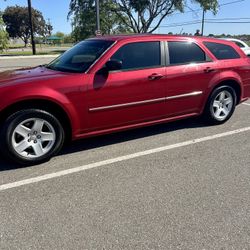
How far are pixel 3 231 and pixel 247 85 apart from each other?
517 cm

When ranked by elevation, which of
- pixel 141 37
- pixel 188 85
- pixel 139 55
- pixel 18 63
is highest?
pixel 141 37

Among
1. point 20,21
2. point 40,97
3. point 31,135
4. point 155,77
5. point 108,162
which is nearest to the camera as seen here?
point 40,97

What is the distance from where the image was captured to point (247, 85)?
6266 millimetres

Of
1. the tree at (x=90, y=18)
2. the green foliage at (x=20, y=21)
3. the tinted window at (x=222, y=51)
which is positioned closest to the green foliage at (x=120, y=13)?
the tree at (x=90, y=18)

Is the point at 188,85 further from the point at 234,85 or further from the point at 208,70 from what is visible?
the point at 234,85

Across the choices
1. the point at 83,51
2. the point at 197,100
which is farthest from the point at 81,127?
the point at 197,100

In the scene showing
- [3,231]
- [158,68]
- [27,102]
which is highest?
[158,68]

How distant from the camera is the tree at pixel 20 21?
77250 mm

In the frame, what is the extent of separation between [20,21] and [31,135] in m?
83.0

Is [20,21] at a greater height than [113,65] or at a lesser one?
greater

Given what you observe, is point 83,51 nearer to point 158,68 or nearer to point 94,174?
point 158,68

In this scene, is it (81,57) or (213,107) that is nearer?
(81,57)

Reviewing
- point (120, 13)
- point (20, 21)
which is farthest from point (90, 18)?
point (20, 21)

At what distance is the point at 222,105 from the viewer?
6.00 metres
